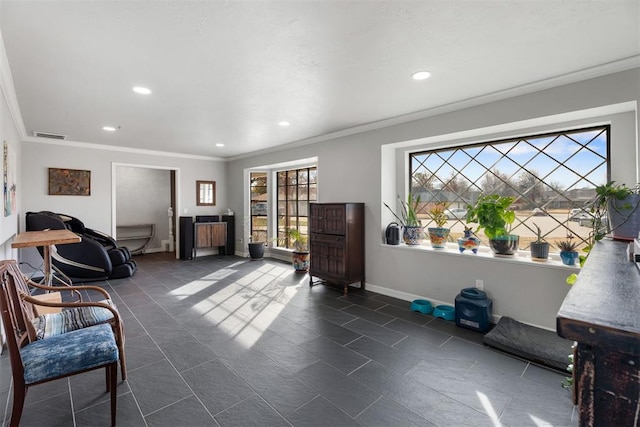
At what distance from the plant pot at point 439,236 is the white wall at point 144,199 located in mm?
6970

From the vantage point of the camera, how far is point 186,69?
2.54 m

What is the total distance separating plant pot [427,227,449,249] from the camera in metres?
3.79

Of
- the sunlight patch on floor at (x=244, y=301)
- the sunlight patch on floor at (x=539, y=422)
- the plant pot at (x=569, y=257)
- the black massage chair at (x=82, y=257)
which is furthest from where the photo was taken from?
the black massage chair at (x=82, y=257)

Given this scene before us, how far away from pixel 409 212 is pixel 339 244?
42.6 inches

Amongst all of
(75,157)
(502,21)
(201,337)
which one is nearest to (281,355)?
(201,337)

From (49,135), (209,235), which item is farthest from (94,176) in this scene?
(209,235)

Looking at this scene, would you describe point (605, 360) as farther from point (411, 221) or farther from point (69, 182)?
point (69, 182)

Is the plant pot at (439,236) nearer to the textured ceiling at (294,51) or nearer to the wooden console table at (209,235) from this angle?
the textured ceiling at (294,51)

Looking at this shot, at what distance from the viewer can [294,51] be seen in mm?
2246

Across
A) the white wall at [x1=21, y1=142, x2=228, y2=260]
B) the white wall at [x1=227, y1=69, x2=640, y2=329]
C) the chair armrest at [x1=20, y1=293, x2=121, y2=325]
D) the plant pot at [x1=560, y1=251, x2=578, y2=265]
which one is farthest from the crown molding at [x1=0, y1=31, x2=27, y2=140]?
the plant pot at [x1=560, y1=251, x2=578, y2=265]

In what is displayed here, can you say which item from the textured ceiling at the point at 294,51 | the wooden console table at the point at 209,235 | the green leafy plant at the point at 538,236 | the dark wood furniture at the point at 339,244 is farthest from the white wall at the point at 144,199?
the green leafy plant at the point at 538,236

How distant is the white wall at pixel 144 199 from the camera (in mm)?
7496

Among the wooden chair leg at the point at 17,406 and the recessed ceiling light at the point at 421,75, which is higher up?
the recessed ceiling light at the point at 421,75

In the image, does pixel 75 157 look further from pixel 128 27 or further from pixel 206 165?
pixel 128 27
